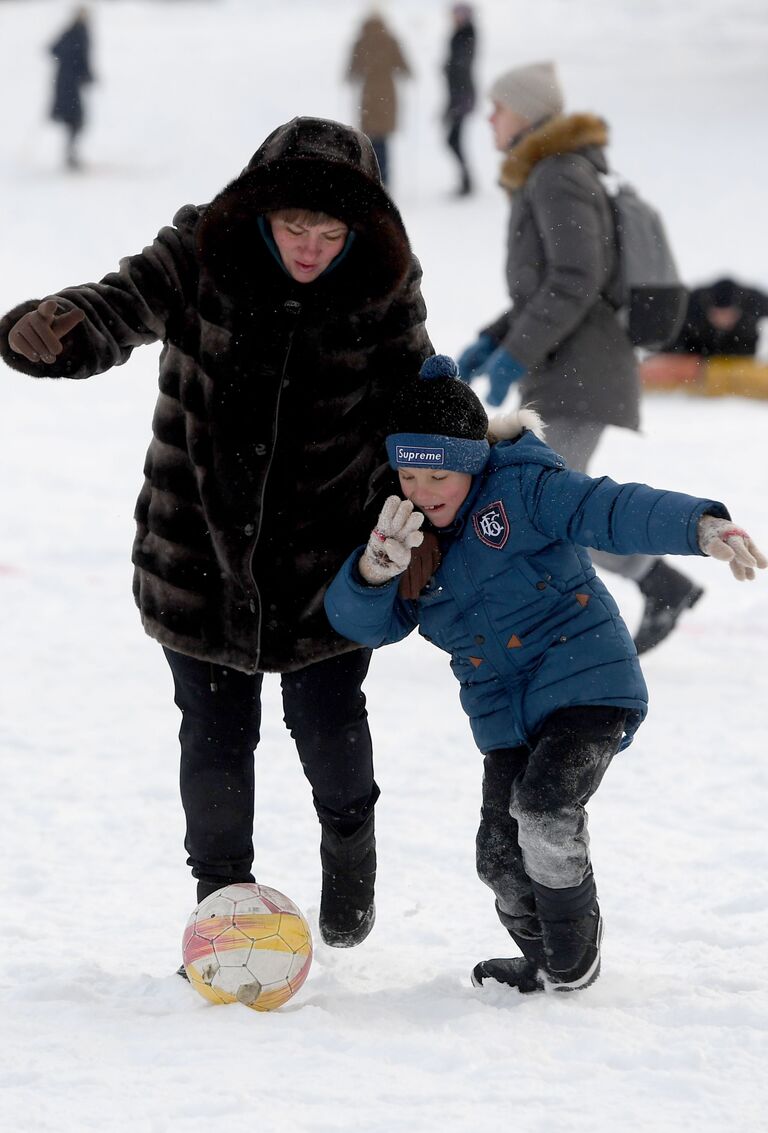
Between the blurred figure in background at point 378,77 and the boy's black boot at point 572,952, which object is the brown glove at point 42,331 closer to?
the boy's black boot at point 572,952

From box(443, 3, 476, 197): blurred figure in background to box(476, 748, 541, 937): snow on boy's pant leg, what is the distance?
1506cm

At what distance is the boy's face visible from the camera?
304 cm

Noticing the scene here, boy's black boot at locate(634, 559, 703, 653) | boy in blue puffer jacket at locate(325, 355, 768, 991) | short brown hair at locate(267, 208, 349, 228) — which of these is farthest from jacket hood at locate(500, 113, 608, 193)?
short brown hair at locate(267, 208, 349, 228)

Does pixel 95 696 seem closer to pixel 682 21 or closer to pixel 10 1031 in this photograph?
pixel 10 1031

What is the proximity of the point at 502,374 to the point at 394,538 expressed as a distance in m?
2.46

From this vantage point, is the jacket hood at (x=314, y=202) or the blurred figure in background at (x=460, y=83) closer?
the jacket hood at (x=314, y=202)

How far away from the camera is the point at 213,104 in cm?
2250

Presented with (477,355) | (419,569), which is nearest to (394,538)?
(419,569)

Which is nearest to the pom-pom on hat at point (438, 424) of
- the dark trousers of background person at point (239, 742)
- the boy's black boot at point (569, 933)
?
the dark trousers of background person at point (239, 742)

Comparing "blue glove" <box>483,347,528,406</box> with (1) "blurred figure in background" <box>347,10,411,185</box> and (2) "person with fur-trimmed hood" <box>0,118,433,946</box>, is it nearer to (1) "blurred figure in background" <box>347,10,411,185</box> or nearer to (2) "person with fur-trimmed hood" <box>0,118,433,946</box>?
(2) "person with fur-trimmed hood" <box>0,118,433,946</box>

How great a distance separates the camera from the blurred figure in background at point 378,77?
16.6 m

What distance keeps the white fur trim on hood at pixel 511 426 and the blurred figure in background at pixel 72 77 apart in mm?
16710

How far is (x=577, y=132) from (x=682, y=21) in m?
25.7

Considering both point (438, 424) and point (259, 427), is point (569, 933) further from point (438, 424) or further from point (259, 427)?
point (259, 427)
